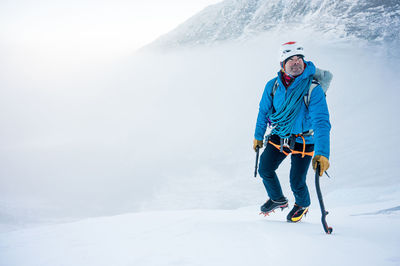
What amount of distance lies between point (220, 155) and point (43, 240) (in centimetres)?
1477

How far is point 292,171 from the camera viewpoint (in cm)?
265

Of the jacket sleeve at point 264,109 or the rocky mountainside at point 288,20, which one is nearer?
the jacket sleeve at point 264,109

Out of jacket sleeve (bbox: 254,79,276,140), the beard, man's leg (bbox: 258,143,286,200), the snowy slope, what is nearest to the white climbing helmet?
the beard

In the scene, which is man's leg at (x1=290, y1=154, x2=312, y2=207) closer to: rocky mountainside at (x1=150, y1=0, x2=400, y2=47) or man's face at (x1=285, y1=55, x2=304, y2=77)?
man's face at (x1=285, y1=55, x2=304, y2=77)

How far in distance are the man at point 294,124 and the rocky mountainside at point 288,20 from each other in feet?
161

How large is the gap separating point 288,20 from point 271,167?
304ft

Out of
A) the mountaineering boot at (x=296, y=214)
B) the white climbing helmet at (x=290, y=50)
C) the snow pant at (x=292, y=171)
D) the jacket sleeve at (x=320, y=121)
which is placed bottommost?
the mountaineering boot at (x=296, y=214)

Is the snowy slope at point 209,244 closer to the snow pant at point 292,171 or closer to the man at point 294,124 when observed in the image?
the snow pant at point 292,171

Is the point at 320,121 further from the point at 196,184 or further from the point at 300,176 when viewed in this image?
Result: the point at 196,184

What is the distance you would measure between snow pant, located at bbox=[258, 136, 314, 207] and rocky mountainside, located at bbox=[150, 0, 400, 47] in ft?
161

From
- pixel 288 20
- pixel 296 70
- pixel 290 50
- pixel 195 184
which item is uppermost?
pixel 288 20

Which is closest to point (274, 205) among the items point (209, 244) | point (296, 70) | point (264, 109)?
point (264, 109)

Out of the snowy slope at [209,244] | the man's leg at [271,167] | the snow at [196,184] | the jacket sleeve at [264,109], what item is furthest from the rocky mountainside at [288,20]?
the snowy slope at [209,244]

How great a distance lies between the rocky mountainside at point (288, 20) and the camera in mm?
46497
